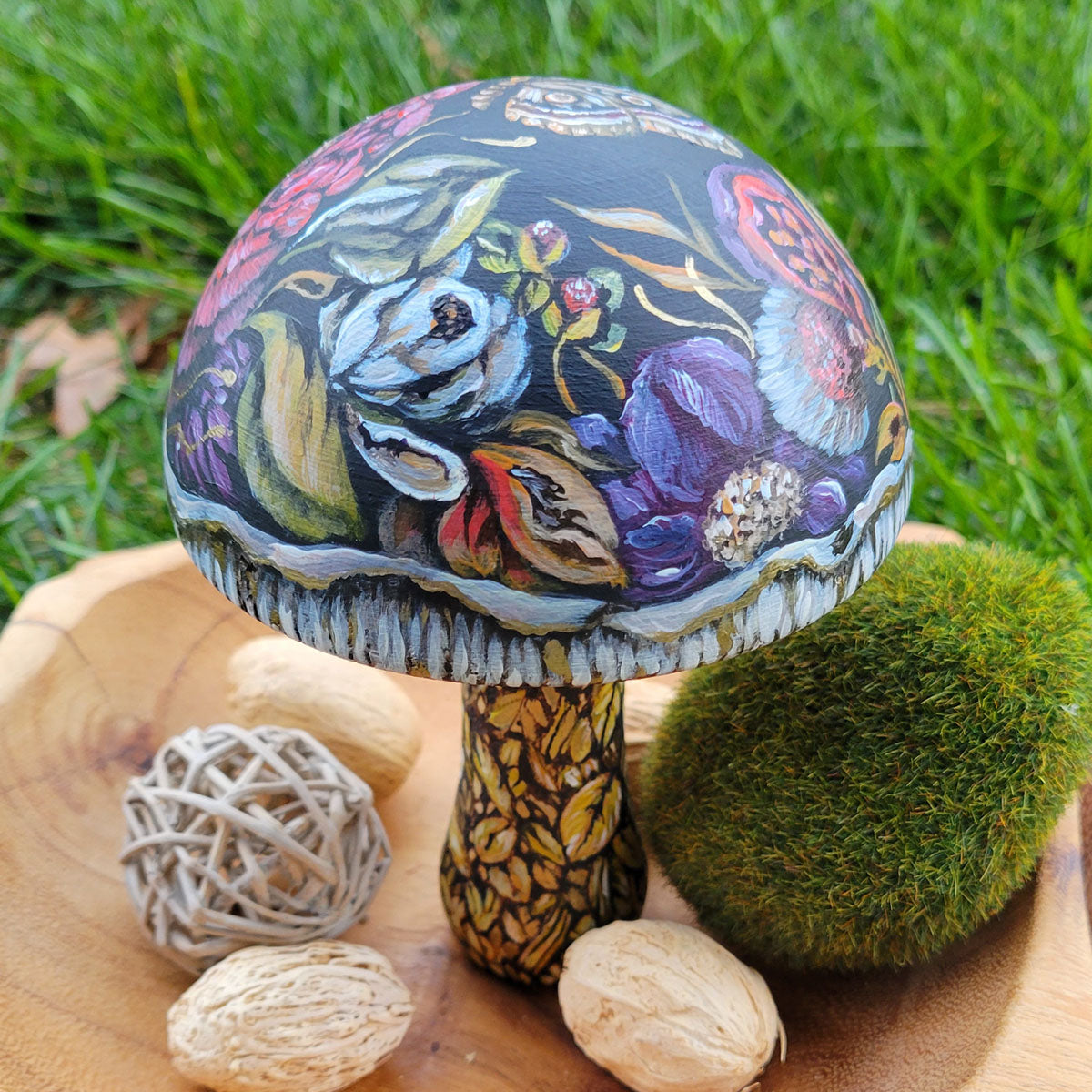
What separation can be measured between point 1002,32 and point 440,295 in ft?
5.34

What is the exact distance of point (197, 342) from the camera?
2.22ft

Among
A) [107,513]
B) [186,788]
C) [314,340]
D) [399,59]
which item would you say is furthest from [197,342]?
[399,59]

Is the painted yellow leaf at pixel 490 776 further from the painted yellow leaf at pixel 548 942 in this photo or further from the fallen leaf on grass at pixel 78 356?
the fallen leaf on grass at pixel 78 356

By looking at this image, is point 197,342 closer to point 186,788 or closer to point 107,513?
point 186,788

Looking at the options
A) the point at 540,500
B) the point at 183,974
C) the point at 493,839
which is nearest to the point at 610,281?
the point at 540,500

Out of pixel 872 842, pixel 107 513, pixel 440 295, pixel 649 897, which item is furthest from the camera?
pixel 107 513

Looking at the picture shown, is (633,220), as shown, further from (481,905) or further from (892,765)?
(481,905)

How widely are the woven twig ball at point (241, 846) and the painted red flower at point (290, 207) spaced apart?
319mm

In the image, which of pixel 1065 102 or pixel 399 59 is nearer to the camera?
pixel 1065 102

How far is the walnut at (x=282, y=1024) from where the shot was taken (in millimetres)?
743

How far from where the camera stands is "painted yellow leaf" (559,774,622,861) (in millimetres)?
851

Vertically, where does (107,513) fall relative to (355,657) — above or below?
below

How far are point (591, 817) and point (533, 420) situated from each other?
15.4 inches

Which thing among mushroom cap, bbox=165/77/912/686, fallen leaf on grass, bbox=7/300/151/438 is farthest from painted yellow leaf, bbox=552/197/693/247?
fallen leaf on grass, bbox=7/300/151/438
